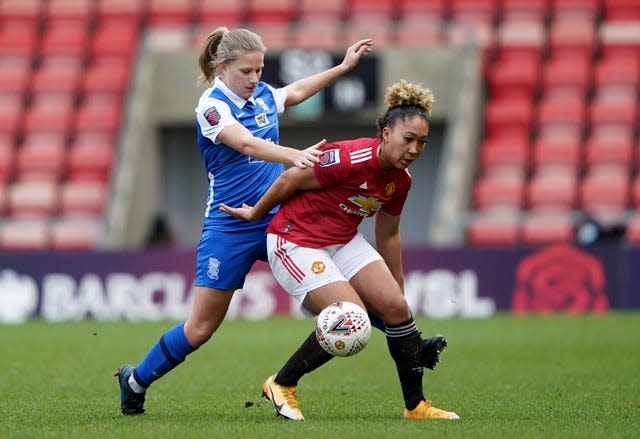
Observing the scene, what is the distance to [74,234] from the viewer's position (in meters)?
18.7

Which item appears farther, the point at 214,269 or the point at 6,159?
the point at 6,159

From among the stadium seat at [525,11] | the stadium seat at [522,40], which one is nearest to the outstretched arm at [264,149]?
the stadium seat at [522,40]

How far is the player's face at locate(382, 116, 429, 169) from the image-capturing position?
21.3 ft

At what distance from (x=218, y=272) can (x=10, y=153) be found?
46.7 feet

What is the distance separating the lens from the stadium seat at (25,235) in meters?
18.8

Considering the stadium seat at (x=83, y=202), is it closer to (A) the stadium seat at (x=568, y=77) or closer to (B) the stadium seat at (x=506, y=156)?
(B) the stadium seat at (x=506, y=156)

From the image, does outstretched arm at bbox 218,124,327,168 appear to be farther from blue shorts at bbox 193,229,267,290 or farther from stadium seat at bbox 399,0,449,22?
stadium seat at bbox 399,0,449,22

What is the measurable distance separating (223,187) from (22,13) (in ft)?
54.4

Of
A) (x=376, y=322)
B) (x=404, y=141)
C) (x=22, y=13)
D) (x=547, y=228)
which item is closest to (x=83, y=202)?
(x=22, y=13)

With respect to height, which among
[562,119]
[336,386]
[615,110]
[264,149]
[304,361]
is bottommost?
[336,386]

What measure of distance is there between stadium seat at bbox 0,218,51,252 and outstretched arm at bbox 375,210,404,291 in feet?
40.4

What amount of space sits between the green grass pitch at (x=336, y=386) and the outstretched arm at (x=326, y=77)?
5.87 feet

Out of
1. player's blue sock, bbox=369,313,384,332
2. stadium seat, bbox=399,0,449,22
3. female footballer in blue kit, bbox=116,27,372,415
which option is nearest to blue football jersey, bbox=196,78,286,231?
female footballer in blue kit, bbox=116,27,372,415

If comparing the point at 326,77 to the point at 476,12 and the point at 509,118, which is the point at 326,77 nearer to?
the point at 509,118
